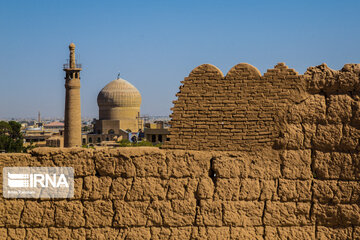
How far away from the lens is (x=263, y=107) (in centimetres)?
776

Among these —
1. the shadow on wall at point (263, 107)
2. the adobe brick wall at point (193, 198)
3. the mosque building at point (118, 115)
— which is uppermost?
the mosque building at point (118, 115)

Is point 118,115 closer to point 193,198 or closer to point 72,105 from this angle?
point 72,105

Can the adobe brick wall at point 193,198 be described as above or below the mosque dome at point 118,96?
below

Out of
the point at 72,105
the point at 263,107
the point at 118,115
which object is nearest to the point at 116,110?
the point at 118,115

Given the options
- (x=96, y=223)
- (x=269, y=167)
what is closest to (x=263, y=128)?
(x=269, y=167)

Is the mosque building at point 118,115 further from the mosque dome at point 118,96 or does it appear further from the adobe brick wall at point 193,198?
the adobe brick wall at point 193,198

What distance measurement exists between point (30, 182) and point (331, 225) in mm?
4322

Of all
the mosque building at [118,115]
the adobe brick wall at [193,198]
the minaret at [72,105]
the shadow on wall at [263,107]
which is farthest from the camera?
the mosque building at [118,115]

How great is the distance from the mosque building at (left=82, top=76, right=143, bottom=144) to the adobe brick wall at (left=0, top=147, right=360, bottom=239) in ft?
188

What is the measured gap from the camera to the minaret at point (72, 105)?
4122 cm

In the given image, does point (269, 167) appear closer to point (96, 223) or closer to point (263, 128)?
point (263, 128)

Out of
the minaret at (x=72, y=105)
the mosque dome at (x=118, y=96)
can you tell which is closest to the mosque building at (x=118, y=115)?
the mosque dome at (x=118, y=96)

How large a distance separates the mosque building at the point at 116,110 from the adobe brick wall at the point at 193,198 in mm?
57343

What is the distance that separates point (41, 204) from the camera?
25.0 ft
